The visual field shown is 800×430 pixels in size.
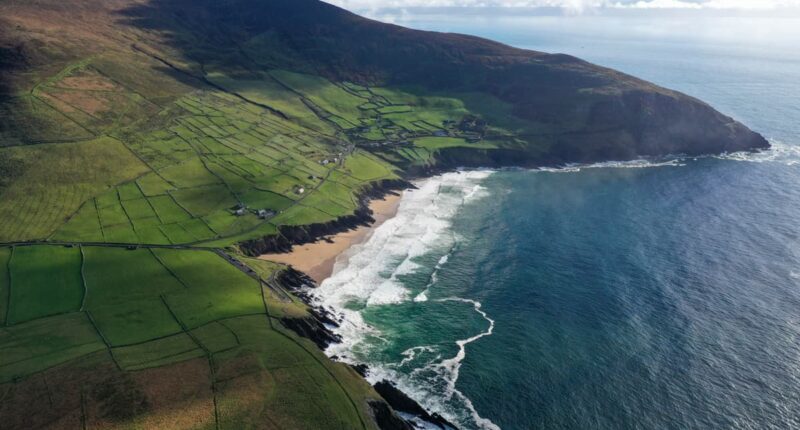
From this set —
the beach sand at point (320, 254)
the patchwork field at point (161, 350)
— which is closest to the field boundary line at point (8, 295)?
the patchwork field at point (161, 350)

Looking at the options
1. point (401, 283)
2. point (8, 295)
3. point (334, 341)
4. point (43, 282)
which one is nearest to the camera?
point (8, 295)

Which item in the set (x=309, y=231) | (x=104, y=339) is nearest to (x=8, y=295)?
(x=104, y=339)

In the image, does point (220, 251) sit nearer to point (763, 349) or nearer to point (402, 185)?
point (402, 185)

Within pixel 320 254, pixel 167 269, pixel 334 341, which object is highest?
pixel 167 269

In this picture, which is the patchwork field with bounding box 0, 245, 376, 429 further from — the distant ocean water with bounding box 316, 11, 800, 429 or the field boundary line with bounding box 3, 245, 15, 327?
the distant ocean water with bounding box 316, 11, 800, 429

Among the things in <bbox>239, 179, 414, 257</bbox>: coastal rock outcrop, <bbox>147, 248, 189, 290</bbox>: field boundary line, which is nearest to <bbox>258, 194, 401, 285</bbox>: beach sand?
<bbox>239, 179, 414, 257</bbox>: coastal rock outcrop

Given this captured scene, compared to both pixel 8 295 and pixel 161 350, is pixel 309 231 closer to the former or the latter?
pixel 161 350

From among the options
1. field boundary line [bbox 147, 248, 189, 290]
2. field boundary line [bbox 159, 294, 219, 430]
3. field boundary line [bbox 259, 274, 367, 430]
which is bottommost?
field boundary line [bbox 259, 274, 367, 430]
